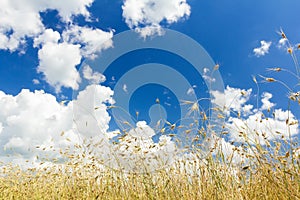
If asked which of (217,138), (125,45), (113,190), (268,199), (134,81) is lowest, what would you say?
(268,199)

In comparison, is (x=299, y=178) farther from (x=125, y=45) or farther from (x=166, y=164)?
(x=125, y=45)

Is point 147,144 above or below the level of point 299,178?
above

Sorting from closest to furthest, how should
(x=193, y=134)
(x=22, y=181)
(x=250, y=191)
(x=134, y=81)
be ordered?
(x=250, y=191) < (x=193, y=134) < (x=22, y=181) < (x=134, y=81)

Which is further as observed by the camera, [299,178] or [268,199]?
[268,199]

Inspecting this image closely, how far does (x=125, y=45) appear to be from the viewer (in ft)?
39.3

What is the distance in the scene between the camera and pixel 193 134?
359 cm

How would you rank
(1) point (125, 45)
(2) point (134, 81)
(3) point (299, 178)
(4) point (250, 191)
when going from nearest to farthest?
(3) point (299, 178) < (4) point (250, 191) < (2) point (134, 81) < (1) point (125, 45)

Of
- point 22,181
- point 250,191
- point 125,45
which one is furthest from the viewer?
point 125,45

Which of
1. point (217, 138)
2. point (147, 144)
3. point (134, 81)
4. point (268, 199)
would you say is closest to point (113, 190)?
point (147, 144)

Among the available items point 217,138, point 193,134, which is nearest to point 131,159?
point 193,134

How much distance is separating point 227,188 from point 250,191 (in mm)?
439

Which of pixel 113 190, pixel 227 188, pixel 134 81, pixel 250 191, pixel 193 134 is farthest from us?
pixel 134 81

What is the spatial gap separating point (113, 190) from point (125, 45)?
8777 millimetres

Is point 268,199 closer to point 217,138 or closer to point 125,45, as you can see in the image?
point 217,138
